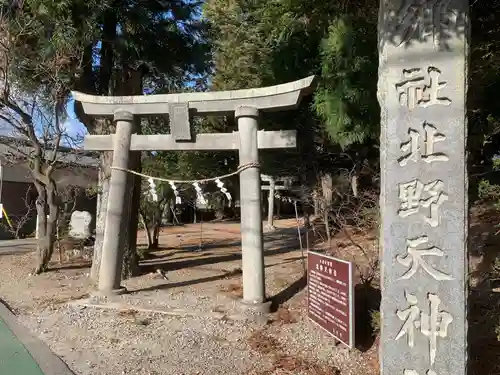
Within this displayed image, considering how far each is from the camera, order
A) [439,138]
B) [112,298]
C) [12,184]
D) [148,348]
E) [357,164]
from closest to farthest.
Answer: [439,138]
[148,348]
[112,298]
[357,164]
[12,184]

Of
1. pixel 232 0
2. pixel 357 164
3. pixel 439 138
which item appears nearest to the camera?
pixel 439 138

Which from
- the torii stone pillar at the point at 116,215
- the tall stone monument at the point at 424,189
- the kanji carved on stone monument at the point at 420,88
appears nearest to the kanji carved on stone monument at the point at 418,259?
the tall stone monument at the point at 424,189

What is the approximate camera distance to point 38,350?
5410 mm

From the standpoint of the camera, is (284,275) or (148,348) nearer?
(148,348)

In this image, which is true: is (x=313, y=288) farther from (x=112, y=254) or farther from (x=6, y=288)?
(x=6, y=288)

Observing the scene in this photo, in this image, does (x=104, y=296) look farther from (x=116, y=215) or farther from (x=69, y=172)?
(x=69, y=172)

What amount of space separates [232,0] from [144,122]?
4.02 m

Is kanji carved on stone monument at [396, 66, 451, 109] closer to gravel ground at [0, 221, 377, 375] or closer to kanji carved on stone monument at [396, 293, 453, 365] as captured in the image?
kanji carved on stone monument at [396, 293, 453, 365]

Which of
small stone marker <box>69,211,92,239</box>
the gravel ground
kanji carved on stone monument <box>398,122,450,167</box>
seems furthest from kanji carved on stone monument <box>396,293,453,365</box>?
small stone marker <box>69,211,92,239</box>

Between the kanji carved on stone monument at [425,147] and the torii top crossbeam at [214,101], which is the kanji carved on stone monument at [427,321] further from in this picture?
the torii top crossbeam at [214,101]

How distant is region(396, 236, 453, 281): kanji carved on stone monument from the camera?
3.62 metres

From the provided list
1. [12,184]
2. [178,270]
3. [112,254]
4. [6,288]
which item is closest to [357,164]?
[178,270]

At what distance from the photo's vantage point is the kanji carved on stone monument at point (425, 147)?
3.69 metres

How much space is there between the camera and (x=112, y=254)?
748cm
